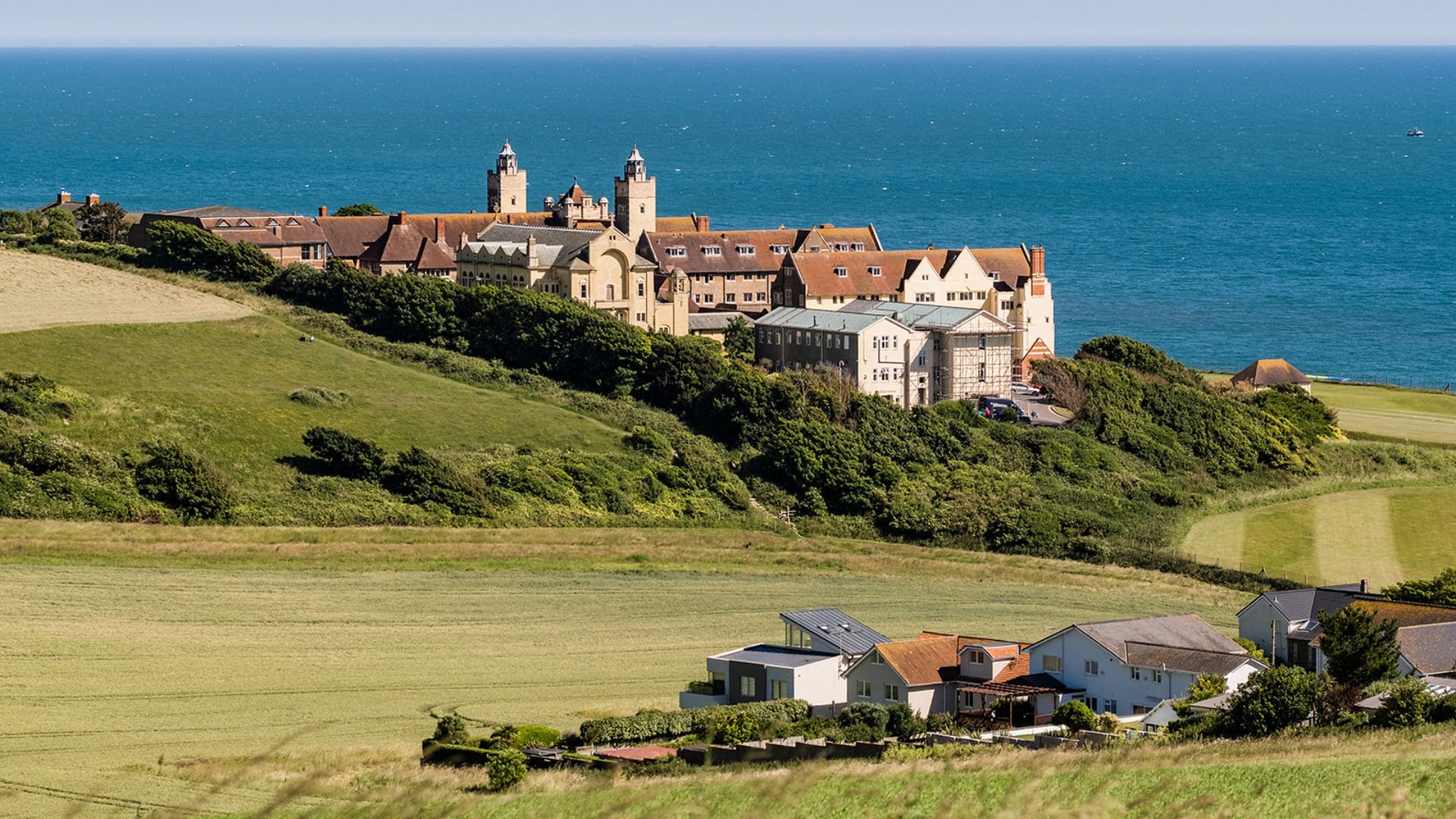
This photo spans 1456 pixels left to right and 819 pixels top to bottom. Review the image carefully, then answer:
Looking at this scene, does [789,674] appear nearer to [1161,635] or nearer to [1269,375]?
[1161,635]

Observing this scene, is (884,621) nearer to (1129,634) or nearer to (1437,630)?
(1129,634)

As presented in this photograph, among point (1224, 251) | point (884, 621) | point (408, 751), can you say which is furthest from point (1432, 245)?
point (408, 751)

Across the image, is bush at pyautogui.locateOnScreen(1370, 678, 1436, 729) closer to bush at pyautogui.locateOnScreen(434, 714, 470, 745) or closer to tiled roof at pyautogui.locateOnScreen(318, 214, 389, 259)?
bush at pyautogui.locateOnScreen(434, 714, 470, 745)

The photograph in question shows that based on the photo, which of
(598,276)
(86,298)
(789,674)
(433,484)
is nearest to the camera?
(789,674)

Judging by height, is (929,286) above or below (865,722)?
above

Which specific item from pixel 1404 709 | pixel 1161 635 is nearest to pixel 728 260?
pixel 1161 635

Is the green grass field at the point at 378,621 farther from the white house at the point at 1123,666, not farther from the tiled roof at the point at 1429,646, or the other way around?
the tiled roof at the point at 1429,646
